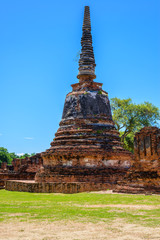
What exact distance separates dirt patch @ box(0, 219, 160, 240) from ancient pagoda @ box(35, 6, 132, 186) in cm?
1025

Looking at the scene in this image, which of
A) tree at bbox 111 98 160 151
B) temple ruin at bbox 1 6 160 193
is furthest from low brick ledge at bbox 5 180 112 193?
tree at bbox 111 98 160 151

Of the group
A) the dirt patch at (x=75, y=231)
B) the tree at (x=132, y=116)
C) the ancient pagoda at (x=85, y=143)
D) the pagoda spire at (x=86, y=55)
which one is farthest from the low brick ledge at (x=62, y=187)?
the tree at (x=132, y=116)

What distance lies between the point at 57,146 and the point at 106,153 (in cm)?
311

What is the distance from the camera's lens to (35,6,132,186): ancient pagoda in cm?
1677

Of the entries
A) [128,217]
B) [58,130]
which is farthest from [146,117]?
[128,217]

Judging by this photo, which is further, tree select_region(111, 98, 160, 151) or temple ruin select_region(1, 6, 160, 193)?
tree select_region(111, 98, 160, 151)

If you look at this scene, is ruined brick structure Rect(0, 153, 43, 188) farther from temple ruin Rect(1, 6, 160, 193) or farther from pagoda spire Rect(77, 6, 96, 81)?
pagoda spire Rect(77, 6, 96, 81)

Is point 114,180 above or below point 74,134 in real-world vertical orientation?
below

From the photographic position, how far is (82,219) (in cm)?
655

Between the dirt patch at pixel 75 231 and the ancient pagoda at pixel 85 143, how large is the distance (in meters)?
10.2

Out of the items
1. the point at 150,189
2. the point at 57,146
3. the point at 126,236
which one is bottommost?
the point at 126,236

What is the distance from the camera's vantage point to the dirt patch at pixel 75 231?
509 centimetres

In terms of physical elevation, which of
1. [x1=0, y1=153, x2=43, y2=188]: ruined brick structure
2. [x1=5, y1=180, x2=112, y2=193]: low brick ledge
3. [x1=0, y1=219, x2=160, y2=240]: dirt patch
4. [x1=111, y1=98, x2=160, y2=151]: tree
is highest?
[x1=111, y1=98, x2=160, y2=151]: tree

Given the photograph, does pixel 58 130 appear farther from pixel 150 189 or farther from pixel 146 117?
pixel 146 117
